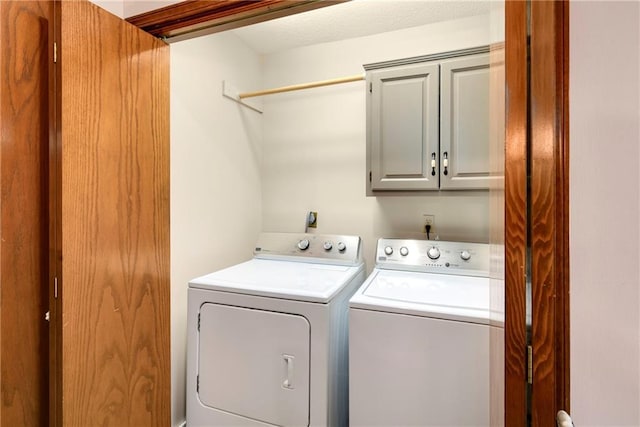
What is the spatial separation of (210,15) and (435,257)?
1676 millimetres

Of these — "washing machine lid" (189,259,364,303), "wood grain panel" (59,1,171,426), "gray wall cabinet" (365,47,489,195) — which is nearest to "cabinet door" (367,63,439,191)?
"gray wall cabinet" (365,47,489,195)

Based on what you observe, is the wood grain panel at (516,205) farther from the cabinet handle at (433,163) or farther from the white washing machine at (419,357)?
the cabinet handle at (433,163)

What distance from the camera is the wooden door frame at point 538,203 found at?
448 mm

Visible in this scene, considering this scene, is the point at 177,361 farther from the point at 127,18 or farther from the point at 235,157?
the point at 127,18

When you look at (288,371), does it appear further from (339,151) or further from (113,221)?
(339,151)

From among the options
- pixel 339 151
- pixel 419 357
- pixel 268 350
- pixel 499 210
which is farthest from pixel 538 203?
pixel 339 151

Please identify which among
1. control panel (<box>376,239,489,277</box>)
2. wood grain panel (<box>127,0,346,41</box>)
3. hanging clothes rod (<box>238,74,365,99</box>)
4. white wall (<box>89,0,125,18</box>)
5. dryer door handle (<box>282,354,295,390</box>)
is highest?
hanging clothes rod (<box>238,74,365,99</box>)

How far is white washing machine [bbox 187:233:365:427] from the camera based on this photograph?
1407mm

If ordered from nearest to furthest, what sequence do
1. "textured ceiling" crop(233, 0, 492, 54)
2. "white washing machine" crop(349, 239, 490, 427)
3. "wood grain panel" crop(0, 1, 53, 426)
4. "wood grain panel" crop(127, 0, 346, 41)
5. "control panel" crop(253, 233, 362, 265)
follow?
1. "wood grain panel" crop(0, 1, 53, 426)
2. "wood grain panel" crop(127, 0, 346, 41)
3. "white washing machine" crop(349, 239, 490, 427)
4. "textured ceiling" crop(233, 0, 492, 54)
5. "control panel" crop(253, 233, 362, 265)

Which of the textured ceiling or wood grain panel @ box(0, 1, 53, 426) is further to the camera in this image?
the textured ceiling

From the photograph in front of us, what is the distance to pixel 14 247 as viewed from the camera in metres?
0.97

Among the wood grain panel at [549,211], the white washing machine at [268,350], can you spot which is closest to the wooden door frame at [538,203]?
the wood grain panel at [549,211]
